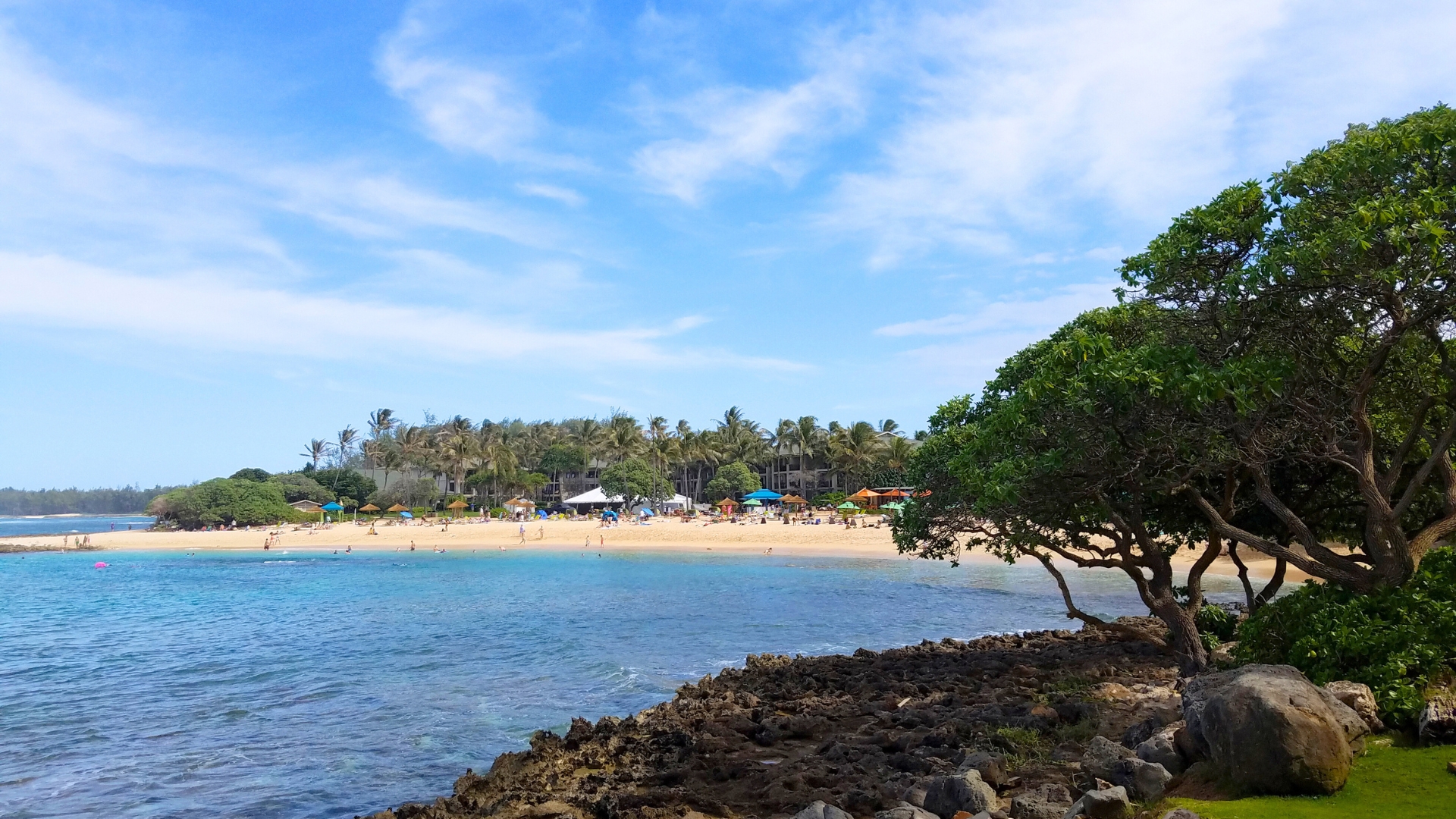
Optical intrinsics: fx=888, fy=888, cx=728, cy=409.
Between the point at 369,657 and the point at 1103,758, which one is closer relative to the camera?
the point at 1103,758

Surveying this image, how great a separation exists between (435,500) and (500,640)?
72.6 metres

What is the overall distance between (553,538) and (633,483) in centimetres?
1909

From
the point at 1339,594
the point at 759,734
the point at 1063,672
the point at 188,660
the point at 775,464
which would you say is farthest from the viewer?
the point at 775,464

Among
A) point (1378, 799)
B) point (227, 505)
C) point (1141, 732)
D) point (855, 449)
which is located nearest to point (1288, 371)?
point (1141, 732)

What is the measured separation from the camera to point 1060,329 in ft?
42.5

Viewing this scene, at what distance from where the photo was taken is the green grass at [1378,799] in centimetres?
529

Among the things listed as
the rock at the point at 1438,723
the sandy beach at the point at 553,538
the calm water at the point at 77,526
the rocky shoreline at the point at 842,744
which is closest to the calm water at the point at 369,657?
the rocky shoreline at the point at 842,744

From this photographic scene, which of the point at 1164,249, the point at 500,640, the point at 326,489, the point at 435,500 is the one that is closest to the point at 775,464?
the point at 435,500

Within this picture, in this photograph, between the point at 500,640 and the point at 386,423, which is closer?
the point at 500,640

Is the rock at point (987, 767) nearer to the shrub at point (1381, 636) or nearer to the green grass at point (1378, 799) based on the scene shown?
the green grass at point (1378, 799)

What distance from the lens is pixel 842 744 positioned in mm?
10539

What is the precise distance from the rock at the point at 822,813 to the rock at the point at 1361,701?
154 inches

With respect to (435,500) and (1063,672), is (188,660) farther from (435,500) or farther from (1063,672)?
(435,500)

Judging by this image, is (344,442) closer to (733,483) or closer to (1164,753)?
(733,483)
